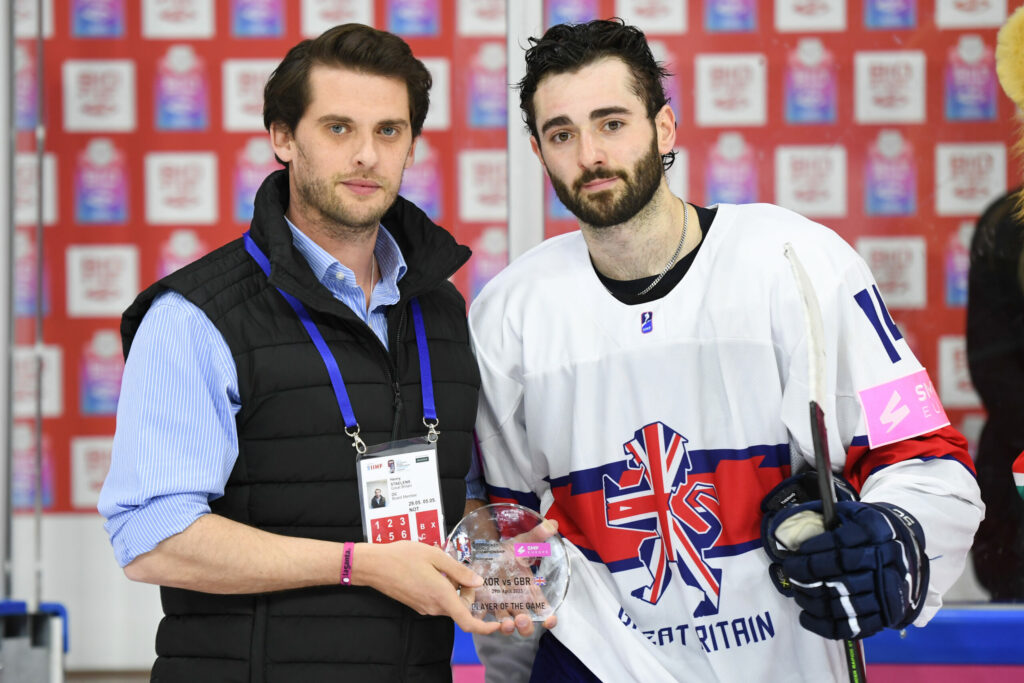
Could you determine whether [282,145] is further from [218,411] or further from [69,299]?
[69,299]

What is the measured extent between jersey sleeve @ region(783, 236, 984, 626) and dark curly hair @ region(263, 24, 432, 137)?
795mm

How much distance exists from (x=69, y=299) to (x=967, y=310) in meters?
2.67

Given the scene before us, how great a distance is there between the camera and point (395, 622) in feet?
5.05

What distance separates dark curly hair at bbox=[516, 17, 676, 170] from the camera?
5.69ft

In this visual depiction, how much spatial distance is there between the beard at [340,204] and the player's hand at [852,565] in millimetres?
812

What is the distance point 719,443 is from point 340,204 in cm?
74

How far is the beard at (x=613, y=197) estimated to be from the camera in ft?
5.49

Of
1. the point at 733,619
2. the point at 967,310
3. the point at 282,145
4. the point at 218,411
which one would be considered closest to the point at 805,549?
the point at 733,619

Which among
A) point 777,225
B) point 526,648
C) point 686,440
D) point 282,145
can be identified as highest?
point 282,145

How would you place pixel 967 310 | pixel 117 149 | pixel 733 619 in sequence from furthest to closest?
pixel 117 149
pixel 967 310
pixel 733 619

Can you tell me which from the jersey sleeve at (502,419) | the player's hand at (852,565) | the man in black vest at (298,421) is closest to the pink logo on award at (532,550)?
the man in black vest at (298,421)

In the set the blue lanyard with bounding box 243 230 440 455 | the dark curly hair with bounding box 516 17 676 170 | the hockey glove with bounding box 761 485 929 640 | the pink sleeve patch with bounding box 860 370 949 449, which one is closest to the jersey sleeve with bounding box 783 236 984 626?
the pink sleeve patch with bounding box 860 370 949 449

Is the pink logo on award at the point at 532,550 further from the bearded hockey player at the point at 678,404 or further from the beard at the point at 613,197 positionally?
the beard at the point at 613,197

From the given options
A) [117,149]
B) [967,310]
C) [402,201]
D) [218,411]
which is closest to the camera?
[218,411]
